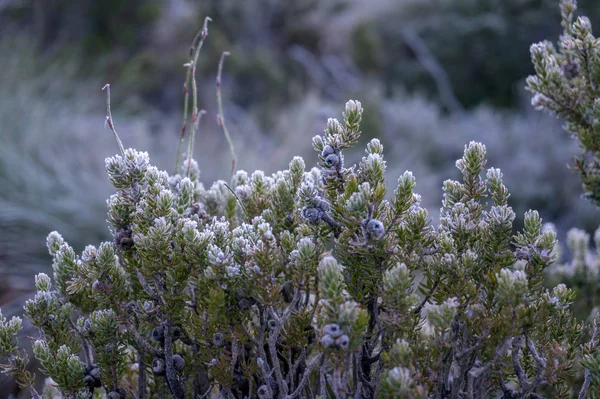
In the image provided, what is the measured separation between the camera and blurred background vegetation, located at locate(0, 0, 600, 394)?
530cm

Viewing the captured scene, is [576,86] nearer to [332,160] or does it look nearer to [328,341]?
[332,160]

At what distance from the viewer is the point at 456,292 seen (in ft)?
4.25

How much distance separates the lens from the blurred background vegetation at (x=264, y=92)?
5.30 metres

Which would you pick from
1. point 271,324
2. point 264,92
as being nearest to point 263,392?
point 271,324

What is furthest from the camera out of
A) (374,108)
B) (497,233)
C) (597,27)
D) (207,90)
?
(207,90)

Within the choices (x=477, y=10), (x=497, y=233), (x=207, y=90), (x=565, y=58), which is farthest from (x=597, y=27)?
(x=497, y=233)

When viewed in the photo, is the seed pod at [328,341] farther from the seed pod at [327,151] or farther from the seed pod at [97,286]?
the seed pod at [97,286]

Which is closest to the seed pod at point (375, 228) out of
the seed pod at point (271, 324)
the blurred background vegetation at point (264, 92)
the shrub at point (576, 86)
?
the seed pod at point (271, 324)

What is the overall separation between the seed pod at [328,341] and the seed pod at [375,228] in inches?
9.2

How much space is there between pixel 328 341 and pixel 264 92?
28.4 ft

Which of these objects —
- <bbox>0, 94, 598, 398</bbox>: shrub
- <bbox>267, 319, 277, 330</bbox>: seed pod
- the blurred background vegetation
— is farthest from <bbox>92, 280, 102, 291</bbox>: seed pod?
the blurred background vegetation

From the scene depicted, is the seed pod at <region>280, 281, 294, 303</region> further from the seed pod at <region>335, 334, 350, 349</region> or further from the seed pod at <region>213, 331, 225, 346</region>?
the seed pod at <region>335, 334, 350, 349</region>

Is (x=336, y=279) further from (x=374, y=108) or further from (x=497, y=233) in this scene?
(x=374, y=108)

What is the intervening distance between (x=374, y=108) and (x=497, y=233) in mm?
5655
